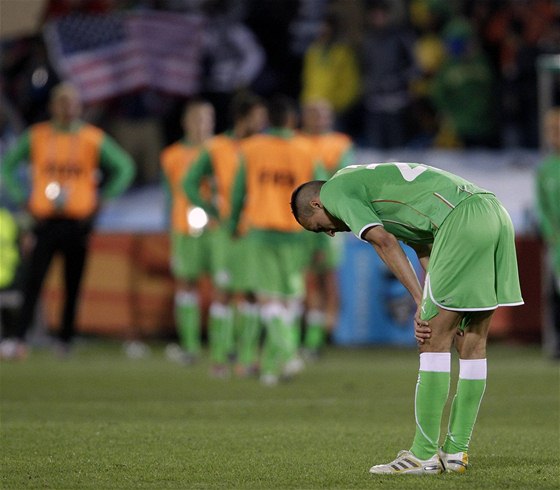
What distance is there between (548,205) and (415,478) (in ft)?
28.1

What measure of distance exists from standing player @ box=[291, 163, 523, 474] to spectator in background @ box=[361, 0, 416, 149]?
42.1ft

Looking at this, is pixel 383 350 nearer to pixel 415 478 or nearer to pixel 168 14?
pixel 168 14

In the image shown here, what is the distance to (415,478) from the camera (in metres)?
6.59

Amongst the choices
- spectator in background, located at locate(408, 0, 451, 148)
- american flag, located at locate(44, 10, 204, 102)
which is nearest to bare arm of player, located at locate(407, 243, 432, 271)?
spectator in background, located at locate(408, 0, 451, 148)

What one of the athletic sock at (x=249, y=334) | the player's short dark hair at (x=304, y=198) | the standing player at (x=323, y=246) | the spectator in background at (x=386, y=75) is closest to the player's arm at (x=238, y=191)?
the athletic sock at (x=249, y=334)

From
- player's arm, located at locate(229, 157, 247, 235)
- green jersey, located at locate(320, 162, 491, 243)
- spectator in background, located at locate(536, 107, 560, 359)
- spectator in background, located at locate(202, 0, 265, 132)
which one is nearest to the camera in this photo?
green jersey, located at locate(320, 162, 491, 243)

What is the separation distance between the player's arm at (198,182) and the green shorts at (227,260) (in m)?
0.56

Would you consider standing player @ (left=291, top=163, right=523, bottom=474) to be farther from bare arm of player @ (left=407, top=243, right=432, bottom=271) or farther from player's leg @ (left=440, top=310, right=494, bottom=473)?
bare arm of player @ (left=407, top=243, right=432, bottom=271)

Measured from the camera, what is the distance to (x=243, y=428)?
889 centimetres

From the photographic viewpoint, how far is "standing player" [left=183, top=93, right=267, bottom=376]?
44.2 ft

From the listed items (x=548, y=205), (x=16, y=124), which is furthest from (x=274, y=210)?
(x=16, y=124)

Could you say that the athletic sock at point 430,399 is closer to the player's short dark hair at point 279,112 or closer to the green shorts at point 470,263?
the green shorts at point 470,263

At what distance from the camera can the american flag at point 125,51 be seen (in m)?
19.7

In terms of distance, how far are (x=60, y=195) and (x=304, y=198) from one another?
8786 millimetres
